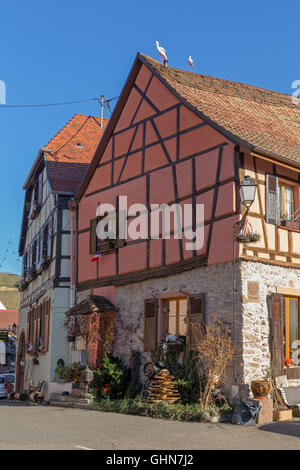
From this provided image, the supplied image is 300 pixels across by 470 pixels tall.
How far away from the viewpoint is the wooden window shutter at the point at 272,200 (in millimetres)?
13203

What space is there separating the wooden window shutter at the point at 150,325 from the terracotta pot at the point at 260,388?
11.4 ft

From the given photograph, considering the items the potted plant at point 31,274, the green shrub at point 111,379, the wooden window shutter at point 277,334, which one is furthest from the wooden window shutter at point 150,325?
the potted plant at point 31,274

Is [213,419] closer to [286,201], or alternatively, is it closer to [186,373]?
[186,373]

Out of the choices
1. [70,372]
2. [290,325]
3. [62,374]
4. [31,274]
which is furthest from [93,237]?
[290,325]

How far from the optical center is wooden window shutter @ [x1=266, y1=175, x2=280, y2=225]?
1320cm

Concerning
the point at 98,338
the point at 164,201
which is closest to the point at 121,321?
the point at 98,338

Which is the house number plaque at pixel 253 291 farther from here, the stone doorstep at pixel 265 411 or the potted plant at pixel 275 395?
the stone doorstep at pixel 265 411

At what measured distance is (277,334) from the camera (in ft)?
41.7

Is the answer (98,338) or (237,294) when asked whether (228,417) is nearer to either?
(237,294)

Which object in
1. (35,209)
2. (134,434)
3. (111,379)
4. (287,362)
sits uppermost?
(35,209)

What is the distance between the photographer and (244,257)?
12469mm

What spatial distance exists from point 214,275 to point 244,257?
0.93 metres

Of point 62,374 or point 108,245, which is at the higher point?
point 108,245

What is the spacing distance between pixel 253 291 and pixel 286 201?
2.53 m
